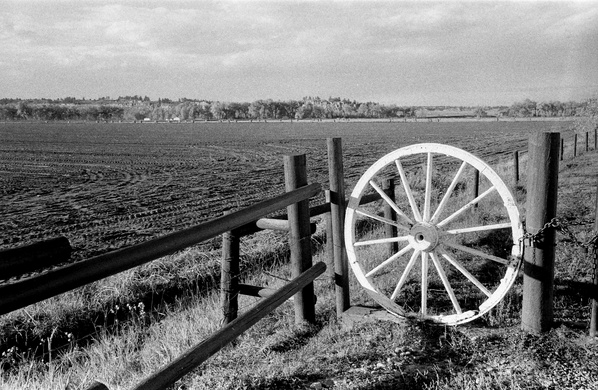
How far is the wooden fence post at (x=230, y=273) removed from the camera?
461 centimetres

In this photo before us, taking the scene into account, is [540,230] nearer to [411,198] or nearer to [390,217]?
[411,198]

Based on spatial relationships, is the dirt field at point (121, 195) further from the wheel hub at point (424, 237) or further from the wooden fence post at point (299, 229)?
the wheel hub at point (424, 237)

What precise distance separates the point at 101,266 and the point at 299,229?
224cm

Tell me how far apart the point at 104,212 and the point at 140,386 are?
12887 mm

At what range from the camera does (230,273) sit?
4.66 meters

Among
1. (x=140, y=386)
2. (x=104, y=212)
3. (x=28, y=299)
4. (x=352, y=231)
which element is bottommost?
(x=104, y=212)

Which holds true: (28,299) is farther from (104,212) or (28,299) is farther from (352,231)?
(104,212)

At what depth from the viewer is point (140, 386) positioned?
2.49 m

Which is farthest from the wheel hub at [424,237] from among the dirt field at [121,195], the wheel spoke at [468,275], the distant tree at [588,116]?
the distant tree at [588,116]

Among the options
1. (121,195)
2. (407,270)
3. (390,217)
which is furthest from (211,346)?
(121,195)

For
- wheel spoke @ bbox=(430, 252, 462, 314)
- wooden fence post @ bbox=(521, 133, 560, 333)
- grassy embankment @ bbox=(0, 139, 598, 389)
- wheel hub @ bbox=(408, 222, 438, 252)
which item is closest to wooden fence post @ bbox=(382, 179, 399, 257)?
grassy embankment @ bbox=(0, 139, 598, 389)

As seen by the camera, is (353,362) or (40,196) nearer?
(353,362)

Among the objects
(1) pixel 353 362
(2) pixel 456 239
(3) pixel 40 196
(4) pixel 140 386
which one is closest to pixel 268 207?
(1) pixel 353 362

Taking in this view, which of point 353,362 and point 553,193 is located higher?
point 553,193
